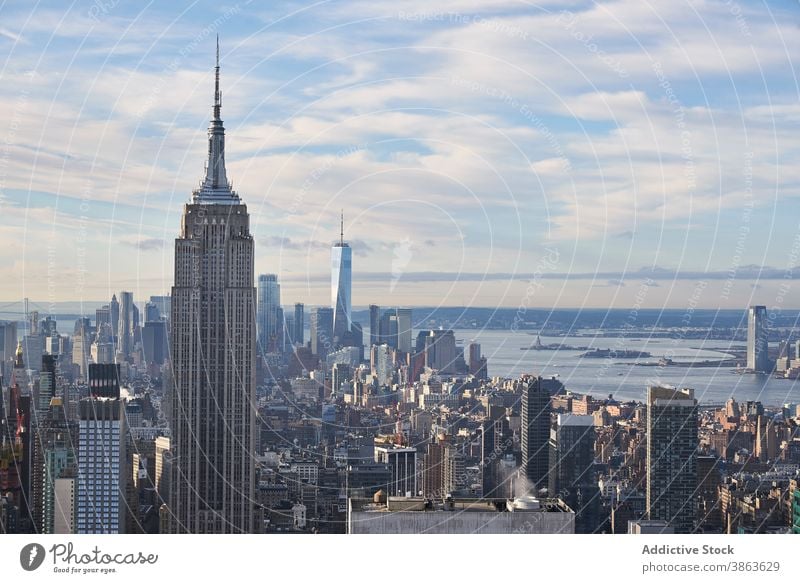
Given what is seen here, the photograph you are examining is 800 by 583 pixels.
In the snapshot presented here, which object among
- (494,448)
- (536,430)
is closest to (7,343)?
(494,448)

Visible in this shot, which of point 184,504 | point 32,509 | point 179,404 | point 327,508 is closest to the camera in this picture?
point 32,509

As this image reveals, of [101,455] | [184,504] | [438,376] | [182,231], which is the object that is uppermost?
[182,231]

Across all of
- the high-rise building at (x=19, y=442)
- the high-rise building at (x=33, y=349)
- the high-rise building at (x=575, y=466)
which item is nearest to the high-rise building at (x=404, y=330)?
the high-rise building at (x=575, y=466)

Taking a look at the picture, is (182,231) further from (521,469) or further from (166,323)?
(521,469)

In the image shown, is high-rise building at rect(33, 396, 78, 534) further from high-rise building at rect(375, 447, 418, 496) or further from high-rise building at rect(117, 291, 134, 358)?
high-rise building at rect(375, 447, 418, 496)

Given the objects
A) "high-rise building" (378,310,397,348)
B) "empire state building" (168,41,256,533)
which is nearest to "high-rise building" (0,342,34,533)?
"empire state building" (168,41,256,533)
